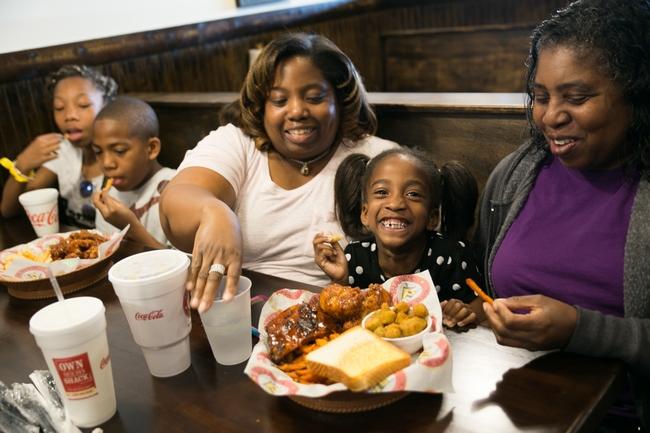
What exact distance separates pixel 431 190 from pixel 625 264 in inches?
22.6

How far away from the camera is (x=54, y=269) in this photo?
5.28 feet

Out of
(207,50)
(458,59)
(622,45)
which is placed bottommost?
(458,59)

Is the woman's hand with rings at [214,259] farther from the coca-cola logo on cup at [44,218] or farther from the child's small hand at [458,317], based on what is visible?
the coca-cola logo on cup at [44,218]

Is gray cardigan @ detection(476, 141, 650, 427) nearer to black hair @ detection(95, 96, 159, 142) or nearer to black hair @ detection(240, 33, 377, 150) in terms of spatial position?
black hair @ detection(240, 33, 377, 150)

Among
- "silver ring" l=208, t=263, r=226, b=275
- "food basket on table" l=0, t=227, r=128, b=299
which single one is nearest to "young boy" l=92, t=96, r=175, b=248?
"food basket on table" l=0, t=227, r=128, b=299

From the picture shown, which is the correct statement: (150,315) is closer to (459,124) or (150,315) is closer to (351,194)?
(351,194)

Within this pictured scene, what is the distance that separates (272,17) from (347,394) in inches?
136

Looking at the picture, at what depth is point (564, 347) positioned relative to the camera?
3.59 ft

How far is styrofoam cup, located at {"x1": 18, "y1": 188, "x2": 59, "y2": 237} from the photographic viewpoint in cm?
207

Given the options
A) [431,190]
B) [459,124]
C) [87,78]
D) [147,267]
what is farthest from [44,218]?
[459,124]

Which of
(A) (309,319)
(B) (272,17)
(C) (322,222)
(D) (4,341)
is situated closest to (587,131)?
(A) (309,319)

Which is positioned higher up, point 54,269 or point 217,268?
point 217,268

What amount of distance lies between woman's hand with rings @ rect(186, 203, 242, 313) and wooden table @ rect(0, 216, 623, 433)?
0.54 feet

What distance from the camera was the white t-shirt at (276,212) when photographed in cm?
189
